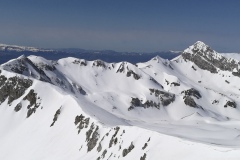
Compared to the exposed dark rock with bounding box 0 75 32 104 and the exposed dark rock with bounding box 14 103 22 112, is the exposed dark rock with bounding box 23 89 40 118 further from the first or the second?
the exposed dark rock with bounding box 0 75 32 104

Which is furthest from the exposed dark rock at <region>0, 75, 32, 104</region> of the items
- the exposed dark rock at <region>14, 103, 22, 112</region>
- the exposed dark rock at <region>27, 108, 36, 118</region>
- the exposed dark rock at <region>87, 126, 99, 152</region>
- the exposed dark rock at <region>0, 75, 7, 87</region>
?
the exposed dark rock at <region>87, 126, 99, 152</region>

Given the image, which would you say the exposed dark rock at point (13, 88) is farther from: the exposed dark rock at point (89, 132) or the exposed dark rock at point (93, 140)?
the exposed dark rock at point (93, 140)

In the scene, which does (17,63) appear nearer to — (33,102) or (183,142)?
(33,102)

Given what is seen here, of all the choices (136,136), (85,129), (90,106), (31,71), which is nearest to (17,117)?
(90,106)

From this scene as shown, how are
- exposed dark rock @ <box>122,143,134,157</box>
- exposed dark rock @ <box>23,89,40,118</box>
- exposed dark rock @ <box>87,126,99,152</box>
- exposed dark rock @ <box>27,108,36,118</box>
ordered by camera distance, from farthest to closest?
exposed dark rock @ <box>23,89,40,118</box> → exposed dark rock @ <box>27,108,36,118</box> → exposed dark rock @ <box>87,126,99,152</box> → exposed dark rock @ <box>122,143,134,157</box>

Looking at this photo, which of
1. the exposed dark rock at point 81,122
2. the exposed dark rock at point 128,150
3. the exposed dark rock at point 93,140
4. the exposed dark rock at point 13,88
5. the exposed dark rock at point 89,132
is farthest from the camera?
the exposed dark rock at point 13,88

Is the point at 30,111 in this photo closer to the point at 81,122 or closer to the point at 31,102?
the point at 31,102

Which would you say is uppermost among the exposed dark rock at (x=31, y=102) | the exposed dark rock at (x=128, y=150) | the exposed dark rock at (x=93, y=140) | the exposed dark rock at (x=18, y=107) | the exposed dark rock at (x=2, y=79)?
the exposed dark rock at (x=128, y=150)

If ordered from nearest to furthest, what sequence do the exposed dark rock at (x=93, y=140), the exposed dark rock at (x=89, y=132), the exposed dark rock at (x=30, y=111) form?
the exposed dark rock at (x=93, y=140)
the exposed dark rock at (x=89, y=132)
the exposed dark rock at (x=30, y=111)

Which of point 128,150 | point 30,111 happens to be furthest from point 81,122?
point 30,111

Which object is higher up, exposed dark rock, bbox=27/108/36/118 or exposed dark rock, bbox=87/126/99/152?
exposed dark rock, bbox=87/126/99/152

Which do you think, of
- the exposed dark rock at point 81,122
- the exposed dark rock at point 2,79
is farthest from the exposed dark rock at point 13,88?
→ the exposed dark rock at point 81,122
